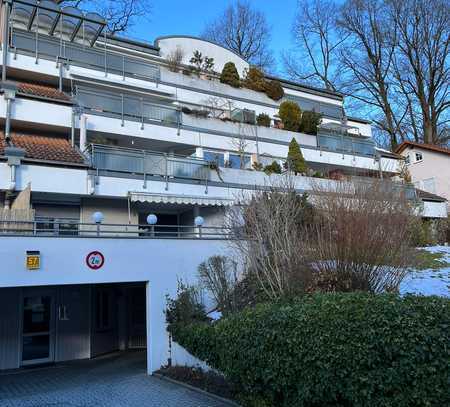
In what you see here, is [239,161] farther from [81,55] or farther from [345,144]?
[81,55]

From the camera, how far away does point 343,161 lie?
1216 inches

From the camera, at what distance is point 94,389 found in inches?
502

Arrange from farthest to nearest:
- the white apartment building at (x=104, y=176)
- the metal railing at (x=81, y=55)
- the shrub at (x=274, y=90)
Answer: the shrub at (x=274, y=90) → the metal railing at (x=81, y=55) → the white apartment building at (x=104, y=176)

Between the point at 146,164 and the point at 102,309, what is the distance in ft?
20.6

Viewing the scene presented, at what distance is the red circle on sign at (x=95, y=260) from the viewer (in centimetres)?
1363

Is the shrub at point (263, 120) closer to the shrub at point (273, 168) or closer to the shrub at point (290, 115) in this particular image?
the shrub at point (290, 115)

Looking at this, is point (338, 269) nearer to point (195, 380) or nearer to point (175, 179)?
point (195, 380)

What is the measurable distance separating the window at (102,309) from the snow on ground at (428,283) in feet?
38.1

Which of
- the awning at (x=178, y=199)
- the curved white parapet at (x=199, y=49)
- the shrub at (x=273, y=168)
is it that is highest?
the curved white parapet at (x=199, y=49)

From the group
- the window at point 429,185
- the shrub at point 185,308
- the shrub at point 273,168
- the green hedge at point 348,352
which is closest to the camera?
the green hedge at point 348,352

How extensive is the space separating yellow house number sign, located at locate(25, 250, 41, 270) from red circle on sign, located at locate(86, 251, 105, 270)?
1.36 m

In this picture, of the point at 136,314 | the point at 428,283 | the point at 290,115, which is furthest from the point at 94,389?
the point at 290,115

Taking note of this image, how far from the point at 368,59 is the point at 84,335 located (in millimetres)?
36807

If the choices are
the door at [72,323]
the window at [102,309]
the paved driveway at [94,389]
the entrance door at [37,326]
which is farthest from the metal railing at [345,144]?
the entrance door at [37,326]
